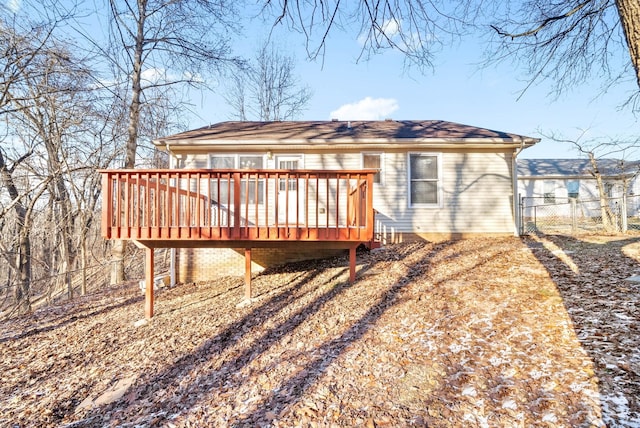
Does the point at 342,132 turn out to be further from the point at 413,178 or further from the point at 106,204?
the point at 106,204

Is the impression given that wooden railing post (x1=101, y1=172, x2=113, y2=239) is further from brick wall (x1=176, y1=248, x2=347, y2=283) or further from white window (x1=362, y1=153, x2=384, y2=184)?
white window (x1=362, y1=153, x2=384, y2=184)

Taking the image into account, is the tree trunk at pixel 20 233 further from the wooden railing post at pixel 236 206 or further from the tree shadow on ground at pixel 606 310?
the tree shadow on ground at pixel 606 310

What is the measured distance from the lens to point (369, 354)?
336 cm

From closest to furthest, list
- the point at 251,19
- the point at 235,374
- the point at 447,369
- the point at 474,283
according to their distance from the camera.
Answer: the point at 447,369 < the point at 235,374 < the point at 251,19 < the point at 474,283

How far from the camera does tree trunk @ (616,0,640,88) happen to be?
2848 mm

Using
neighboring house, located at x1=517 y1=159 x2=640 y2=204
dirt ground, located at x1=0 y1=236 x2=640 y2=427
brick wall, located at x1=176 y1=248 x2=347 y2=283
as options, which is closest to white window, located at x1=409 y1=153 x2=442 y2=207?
dirt ground, located at x1=0 y1=236 x2=640 y2=427

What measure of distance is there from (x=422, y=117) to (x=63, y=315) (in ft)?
36.5

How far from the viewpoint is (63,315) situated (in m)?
6.88

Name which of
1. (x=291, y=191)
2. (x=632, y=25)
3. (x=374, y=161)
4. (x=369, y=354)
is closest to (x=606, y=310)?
(x=369, y=354)

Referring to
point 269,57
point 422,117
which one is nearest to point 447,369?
point 422,117

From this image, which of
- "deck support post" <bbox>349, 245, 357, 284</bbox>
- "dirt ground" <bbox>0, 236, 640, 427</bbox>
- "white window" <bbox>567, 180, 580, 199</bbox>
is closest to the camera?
"dirt ground" <bbox>0, 236, 640, 427</bbox>

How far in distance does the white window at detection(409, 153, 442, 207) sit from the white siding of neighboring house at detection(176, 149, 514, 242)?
117mm

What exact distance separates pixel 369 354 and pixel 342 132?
655cm

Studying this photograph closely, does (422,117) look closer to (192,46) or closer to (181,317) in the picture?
(192,46)
